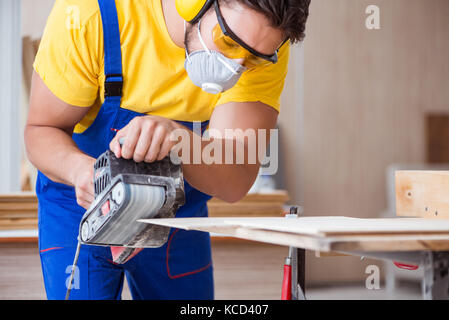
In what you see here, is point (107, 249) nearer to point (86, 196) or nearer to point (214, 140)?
point (86, 196)

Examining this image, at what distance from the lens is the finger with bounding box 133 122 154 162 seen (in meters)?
0.95

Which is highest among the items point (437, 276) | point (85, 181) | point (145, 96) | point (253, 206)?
point (145, 96)

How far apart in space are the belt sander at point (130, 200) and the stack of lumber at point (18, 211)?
1.53 metres

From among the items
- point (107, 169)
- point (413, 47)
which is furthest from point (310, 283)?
point (107, 169)

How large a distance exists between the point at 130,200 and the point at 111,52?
49cm

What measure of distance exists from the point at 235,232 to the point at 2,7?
2.93 m

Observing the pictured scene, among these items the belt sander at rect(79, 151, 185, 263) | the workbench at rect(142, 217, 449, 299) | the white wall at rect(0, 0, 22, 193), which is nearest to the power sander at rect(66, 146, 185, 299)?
the belt sander at rect(79, 151, 185, 263)

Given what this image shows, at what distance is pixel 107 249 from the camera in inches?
50.5

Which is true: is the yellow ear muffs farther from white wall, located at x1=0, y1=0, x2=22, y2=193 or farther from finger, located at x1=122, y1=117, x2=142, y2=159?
white wall, located at x1=0, y1=0, x2=22, y2=193

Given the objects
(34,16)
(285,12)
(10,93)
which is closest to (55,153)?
(285,12)

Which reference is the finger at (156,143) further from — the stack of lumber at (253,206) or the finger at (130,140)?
the stack of lumber at (253,206)

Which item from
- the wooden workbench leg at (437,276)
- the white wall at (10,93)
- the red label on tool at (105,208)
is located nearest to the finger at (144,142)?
the red label on tool at (105,208)

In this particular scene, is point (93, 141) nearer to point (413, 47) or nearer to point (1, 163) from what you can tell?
point (1, 163)
